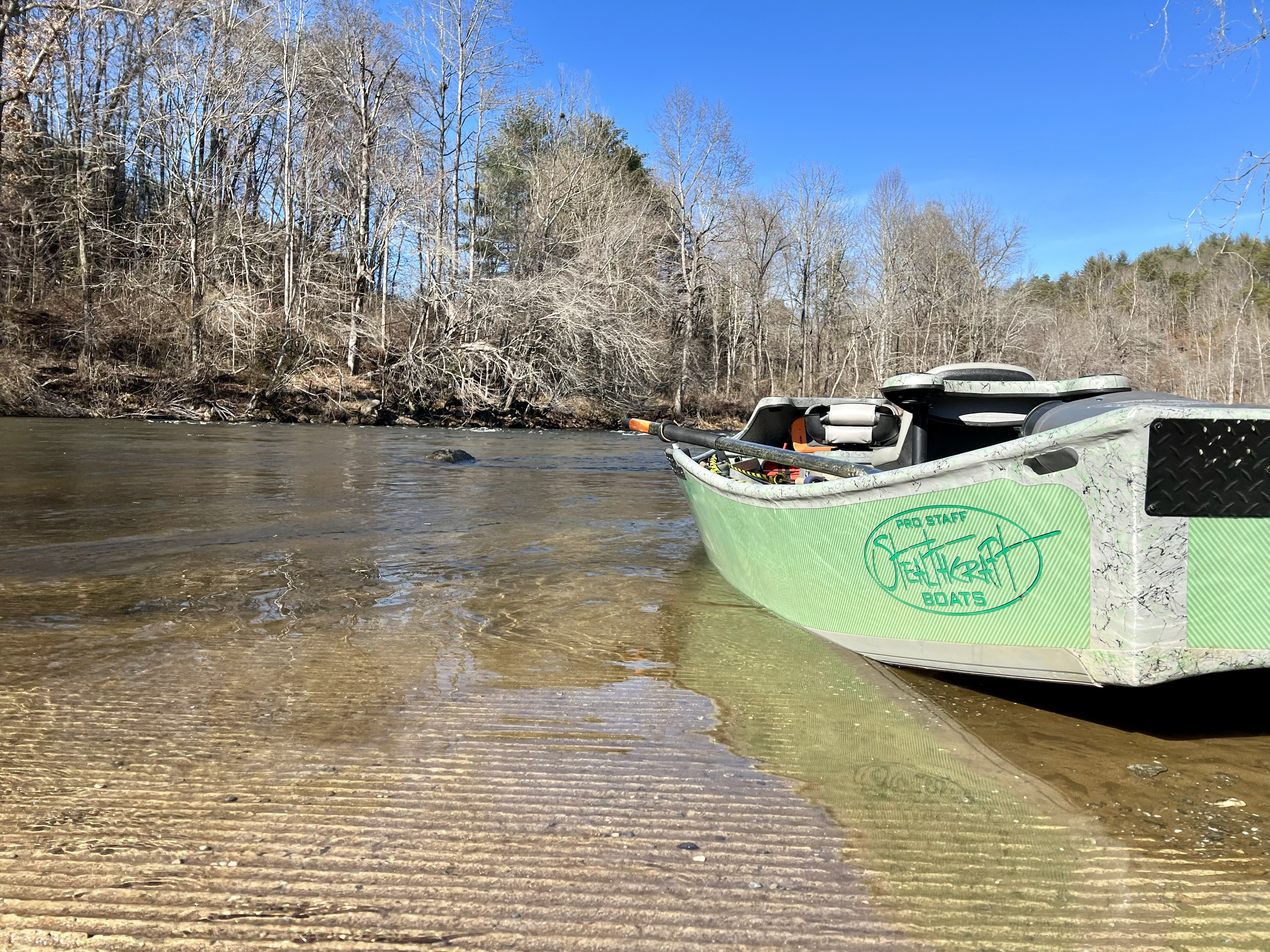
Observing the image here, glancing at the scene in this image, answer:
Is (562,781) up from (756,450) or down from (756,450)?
down

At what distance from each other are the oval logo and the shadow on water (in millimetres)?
487

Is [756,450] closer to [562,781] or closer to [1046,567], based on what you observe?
[1046,567]

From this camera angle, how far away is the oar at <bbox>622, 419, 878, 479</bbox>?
13.1 feet

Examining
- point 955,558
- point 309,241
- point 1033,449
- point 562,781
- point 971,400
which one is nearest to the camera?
point 562,781

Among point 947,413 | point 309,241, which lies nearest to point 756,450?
point 947,413

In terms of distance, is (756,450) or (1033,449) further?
(756,450)

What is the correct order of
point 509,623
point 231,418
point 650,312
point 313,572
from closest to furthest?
point 509,623 → point 313,572 → point 231,418 → point 650,312

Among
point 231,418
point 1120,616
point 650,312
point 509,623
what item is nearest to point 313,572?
point 509,623

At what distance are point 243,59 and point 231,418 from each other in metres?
12.2

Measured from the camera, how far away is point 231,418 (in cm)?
2114

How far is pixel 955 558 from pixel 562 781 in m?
1.60

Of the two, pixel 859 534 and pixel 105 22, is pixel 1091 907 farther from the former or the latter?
pixel 105 22

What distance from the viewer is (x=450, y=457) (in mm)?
13703

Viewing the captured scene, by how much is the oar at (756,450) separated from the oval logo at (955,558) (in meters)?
0.29
